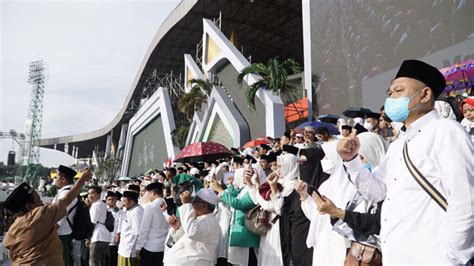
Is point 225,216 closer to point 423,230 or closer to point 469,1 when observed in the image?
point 423,230

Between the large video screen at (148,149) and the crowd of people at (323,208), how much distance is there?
19681 millimetres

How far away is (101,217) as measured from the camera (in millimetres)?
7586

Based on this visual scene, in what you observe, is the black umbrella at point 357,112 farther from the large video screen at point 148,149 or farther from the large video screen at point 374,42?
the large video screen at point 148,149

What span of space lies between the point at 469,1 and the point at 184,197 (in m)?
8.13

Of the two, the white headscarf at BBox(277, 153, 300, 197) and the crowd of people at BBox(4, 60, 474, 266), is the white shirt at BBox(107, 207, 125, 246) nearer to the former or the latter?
the crowd of people at BBox(4, 60, 474, 266)

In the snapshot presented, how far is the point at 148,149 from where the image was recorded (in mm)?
30547

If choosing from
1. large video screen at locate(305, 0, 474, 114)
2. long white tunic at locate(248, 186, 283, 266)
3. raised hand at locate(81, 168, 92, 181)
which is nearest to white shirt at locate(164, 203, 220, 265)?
long white tunic at locate(248, 186, 283, 266)

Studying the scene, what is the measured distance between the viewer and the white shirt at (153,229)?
6.05 m

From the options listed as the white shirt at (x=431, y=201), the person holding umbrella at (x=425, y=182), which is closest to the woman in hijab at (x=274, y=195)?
the person holding umbrella at (x=425, y=182)

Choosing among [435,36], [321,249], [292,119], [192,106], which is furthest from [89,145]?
[321,249]

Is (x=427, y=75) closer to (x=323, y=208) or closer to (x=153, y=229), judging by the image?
(x=323, y=208)

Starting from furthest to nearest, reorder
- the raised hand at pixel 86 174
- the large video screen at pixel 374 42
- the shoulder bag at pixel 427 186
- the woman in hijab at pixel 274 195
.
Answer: the large video screen at pixel 374 42 < the woman in hijab at pixel 274 195 < the raised hand at pixel 86 174 < the shoulder bag at pixel 427 186

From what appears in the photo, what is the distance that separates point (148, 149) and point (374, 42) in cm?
2093

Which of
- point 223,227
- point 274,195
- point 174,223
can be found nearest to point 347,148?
point 274,195
